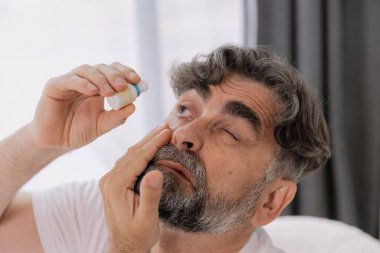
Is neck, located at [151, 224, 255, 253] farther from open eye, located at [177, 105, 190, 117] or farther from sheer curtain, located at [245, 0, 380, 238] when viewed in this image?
sheer curtain, located at [245, 0, 380, 238]

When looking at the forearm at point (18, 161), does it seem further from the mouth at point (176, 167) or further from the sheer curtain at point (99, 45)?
the sheer curtain at point (99, 45)

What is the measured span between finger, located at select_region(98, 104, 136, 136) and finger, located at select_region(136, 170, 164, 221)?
23cm

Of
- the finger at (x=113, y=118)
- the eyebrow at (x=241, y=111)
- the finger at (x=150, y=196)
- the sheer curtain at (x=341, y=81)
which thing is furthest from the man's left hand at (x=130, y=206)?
the sheer curtain at (x=341, y=81)

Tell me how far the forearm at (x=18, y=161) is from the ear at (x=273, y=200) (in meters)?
0.62

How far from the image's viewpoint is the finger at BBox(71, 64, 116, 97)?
122 cm

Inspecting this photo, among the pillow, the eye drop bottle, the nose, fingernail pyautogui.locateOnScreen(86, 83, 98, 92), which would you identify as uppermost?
fingernail pyautogui.locateOnScreen(86, 83, 98, 92)

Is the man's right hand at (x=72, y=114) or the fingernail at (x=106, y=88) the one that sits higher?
the fingernail at (x=106, y=88)

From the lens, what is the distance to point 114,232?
4.05ft

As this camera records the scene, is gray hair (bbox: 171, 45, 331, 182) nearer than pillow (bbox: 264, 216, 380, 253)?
Yes

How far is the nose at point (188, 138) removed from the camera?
4.21ft

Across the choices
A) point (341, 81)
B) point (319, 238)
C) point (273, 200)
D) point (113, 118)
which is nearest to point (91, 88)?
point (113, 118)

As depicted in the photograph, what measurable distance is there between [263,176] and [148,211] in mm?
398

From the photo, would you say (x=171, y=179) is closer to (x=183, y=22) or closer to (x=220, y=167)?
(x=220, y=167)

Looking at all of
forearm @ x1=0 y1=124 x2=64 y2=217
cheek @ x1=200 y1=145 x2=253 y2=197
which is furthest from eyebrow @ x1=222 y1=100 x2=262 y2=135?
forearm @ x1=0 y1=124 x2=64 y2=217
